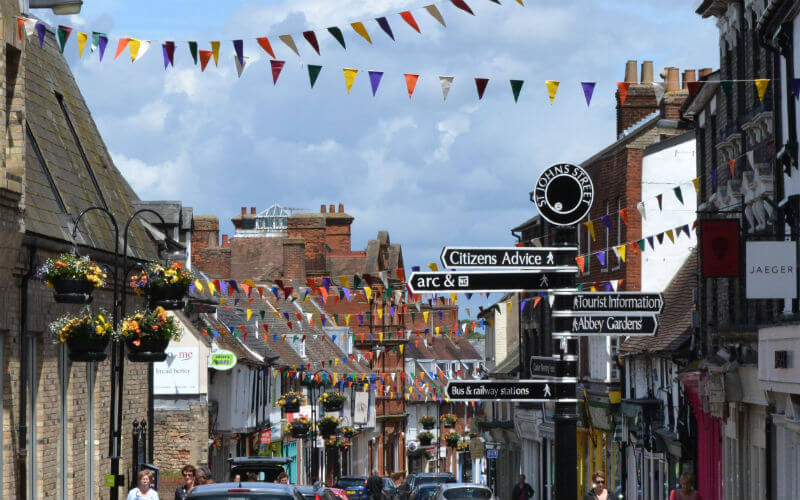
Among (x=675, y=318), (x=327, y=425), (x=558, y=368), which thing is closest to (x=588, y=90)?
(x=558, y=368)

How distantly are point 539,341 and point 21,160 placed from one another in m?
35.9

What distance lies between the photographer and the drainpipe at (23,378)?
727 inches

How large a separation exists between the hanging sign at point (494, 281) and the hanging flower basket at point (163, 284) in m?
8.63

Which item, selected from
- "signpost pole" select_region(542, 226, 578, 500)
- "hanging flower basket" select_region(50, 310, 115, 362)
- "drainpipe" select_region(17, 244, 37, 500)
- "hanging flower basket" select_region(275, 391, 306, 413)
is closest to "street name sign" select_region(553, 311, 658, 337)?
"signpost pole" select_region(542, 226, 578, 500)

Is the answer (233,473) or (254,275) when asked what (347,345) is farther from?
(233,473)

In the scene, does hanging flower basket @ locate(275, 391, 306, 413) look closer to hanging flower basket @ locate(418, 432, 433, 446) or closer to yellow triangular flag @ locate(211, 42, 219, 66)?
yellow triangular flag @ locate(211, 42, 219, 66)

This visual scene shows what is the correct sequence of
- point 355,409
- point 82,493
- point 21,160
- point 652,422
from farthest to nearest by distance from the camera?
point 355,409, point 652,422, point 82,493, point 21,160

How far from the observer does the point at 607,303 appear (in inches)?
545

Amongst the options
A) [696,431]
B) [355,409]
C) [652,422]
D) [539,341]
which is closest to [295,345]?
[355,409]

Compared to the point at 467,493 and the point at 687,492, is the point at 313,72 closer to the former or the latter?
the point at 687,492

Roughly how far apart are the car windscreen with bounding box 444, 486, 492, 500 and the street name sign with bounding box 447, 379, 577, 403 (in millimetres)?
13812

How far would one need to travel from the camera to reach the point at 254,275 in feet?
258

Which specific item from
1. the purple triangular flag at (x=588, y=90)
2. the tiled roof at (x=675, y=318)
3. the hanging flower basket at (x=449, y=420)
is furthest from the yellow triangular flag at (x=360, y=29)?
the hanging flower basket at (x=449, y=420)

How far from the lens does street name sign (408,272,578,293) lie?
13.0 m
